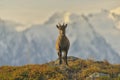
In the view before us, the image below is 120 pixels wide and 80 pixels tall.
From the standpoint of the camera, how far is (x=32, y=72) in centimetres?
4103

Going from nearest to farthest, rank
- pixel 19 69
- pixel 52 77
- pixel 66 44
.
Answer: pixel 52 77 < pixel 19 69 < pixel 66 44

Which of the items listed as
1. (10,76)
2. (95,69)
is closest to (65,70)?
(95,69)

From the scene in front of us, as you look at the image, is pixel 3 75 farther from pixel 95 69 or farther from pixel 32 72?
pixel 95 69

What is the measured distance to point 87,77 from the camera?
1649 inches

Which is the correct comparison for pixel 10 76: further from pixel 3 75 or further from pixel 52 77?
pixel 52 77

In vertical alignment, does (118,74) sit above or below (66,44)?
below

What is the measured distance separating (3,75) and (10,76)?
2.24ft

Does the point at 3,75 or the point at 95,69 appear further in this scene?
the point at 95,69

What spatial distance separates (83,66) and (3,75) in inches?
380

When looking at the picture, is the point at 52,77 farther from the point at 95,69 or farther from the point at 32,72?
the point at 95,69

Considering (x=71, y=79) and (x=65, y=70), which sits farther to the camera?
(x=65, y=70)

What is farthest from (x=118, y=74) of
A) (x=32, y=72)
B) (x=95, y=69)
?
(x=32, y=72)

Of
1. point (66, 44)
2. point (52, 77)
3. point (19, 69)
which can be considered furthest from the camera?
point (66, 44)

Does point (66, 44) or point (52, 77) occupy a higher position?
point (66, 44)
